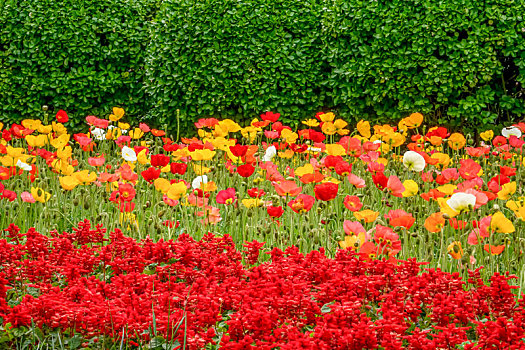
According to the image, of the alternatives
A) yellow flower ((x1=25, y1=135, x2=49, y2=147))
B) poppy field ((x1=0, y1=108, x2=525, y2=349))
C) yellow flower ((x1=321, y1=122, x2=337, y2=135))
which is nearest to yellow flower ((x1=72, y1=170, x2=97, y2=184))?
poppy field ((x1=0, y1=108, x2=525, y2=349))

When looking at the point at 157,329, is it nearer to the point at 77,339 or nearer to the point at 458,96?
the point at 77,339

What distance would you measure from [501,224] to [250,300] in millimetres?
1162

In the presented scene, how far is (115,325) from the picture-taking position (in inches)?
70.3

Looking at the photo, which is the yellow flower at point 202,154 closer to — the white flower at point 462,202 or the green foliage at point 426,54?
the white flower at point 462,202

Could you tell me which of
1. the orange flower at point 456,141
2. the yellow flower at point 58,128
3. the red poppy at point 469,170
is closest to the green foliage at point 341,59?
the orange flower at point 456,141

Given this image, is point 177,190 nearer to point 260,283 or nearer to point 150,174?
point 150,174

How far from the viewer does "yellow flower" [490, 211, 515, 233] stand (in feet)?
8.13

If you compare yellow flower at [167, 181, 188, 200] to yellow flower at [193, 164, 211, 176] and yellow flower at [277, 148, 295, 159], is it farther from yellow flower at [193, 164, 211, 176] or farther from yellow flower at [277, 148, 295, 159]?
yellow flower at [277, 148, 295, 159]

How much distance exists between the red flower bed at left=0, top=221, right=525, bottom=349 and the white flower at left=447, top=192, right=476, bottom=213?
411mm

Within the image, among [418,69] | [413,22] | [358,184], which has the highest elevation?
[413,22]

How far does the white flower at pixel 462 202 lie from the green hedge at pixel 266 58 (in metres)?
3.48

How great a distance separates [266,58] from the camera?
634 cm

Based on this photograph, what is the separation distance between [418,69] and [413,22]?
0.48m

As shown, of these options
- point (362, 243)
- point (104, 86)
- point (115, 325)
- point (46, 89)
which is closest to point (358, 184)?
point (362, 243)
